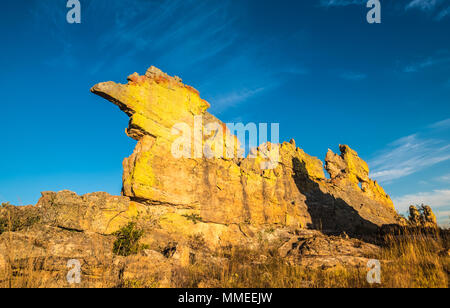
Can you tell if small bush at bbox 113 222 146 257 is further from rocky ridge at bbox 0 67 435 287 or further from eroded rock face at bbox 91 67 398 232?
eroded rock face at bbox 91 67 398 232

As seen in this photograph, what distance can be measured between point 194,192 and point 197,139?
15.1 feet

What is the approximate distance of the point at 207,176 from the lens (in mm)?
18906

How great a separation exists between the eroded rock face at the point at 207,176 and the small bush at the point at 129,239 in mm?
2196

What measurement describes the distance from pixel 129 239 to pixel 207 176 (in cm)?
784

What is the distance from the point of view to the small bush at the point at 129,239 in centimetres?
1216

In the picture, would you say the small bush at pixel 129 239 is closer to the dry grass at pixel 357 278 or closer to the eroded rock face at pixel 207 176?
the eroded rock face at pixel 207 176

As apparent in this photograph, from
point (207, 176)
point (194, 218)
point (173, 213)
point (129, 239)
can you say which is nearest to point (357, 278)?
point (129, 239)

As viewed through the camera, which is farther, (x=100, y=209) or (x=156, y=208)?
(x=156, y=208)

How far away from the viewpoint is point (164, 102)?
58.3 ft

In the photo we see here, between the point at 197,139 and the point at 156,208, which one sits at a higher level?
the point at 197,139

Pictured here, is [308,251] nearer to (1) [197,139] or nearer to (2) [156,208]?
(2) [156,208]

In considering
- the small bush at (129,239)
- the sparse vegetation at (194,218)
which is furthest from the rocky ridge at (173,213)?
the small bush at (129,239)
